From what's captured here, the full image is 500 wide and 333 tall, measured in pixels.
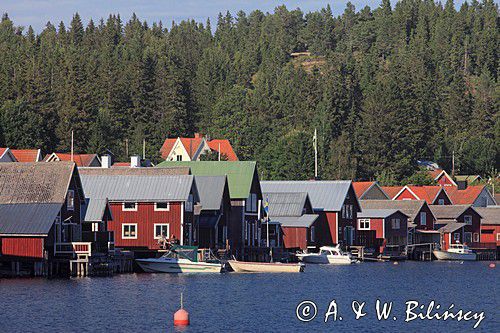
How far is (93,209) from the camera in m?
76.6

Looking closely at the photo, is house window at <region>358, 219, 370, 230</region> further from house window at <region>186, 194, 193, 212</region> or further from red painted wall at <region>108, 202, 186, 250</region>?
red painted wall at <region>108, 202, 186, 250</region>

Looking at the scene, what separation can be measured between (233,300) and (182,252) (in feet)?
57.5

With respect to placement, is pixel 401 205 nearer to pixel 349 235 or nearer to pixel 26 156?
pixel 349 235

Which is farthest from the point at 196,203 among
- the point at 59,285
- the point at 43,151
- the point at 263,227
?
the point at 43,151

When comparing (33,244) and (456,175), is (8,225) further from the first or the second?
(456,175)

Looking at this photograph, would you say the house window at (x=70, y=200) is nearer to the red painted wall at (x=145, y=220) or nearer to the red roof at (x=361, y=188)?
the red painted wall at (x=145, y=220)

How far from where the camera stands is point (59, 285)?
64438 mm

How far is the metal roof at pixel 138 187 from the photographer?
81.2m

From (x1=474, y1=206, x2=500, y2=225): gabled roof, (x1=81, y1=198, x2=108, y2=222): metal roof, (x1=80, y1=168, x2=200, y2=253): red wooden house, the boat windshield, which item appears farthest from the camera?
(x1=474, y1=206, x2=500, y2=225): gabled roof

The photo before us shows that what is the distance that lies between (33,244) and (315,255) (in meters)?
37.0

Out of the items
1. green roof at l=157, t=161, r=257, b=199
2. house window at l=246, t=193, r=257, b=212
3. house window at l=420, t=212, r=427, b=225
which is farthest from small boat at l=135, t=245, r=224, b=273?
house window at l=420, t=212, r=427, b=225

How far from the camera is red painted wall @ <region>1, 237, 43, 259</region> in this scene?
68.6m

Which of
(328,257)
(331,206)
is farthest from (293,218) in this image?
(331,206)

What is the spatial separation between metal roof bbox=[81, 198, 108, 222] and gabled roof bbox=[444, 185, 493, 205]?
72201 millimetres
